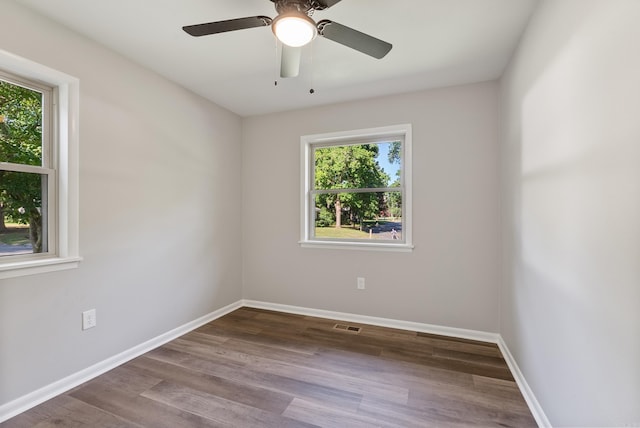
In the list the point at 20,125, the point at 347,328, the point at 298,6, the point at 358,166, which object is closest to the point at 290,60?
the point at 298,6

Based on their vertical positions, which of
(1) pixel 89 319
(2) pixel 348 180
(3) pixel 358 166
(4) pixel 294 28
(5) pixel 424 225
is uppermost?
(4) pixel 294 28

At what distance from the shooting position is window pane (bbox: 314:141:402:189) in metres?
3.17

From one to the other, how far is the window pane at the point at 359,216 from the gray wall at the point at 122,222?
125 cm

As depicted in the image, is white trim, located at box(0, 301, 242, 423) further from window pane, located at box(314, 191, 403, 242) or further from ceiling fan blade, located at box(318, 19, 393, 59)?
ceiling fan blade, located at box(318, 19, 393, 59)

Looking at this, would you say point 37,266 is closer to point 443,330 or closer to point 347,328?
point 347,328

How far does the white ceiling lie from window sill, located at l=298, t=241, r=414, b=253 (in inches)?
63.7

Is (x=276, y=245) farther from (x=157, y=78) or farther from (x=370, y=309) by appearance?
(x=157, y=78)

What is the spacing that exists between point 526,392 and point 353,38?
2451mm

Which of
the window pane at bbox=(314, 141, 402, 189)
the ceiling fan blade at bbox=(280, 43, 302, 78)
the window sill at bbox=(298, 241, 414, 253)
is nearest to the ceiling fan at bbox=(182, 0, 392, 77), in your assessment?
the ceiling fan blade at bbox=(280, 43, 302, 78)

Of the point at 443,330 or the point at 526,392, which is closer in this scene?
the point at 526,392

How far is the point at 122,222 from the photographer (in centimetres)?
231

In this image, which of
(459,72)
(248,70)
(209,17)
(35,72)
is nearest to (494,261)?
(459,72)

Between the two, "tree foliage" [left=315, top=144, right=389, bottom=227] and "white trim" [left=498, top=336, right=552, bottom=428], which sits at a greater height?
"tree foliage" [left=315, top=144, right=389, bottom=227]

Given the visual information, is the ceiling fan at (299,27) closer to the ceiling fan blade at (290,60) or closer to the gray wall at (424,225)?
the ceiling fan blade at (290,60)
